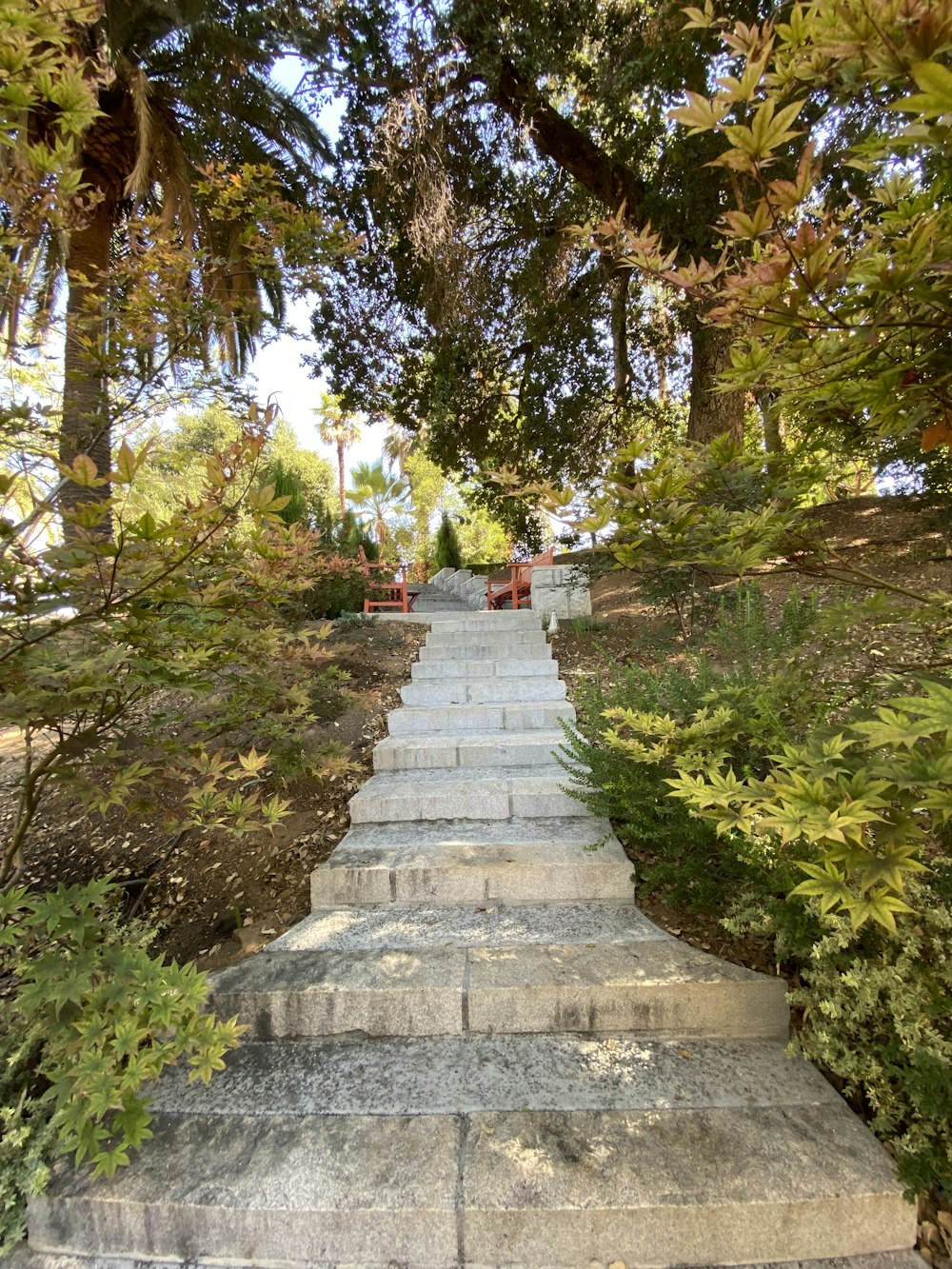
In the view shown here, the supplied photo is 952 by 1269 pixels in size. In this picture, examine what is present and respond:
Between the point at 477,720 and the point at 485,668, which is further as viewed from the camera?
the point at 485,668

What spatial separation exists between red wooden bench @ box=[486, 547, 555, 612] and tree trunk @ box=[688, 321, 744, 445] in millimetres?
2596

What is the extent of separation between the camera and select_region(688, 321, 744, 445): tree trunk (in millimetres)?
6102

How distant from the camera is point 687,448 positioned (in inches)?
66.4

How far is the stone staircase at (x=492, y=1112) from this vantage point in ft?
4.50

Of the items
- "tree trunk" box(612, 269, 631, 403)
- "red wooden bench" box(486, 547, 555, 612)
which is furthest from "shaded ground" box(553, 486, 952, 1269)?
"tree trunk" box(612, 269, 631, 403)

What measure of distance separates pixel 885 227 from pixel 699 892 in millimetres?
2118

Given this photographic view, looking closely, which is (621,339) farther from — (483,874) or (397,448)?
(397,448)

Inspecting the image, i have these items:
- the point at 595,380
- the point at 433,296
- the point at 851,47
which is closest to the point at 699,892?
the point at 851,47

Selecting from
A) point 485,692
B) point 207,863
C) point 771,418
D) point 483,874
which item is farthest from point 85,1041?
point 485,692

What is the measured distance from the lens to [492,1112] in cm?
160

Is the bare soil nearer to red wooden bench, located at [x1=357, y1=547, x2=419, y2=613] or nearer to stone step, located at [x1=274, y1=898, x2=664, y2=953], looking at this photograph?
stone step, located at [x1=274, y1=898, x2=664, y2=953]

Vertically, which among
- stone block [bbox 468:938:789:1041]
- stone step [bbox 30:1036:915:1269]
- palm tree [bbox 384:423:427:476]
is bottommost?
stone step [bbox 30:1036:915:1269]

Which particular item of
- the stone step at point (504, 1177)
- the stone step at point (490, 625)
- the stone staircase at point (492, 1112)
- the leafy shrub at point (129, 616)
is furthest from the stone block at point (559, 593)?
the stone step at point (504, 1177)

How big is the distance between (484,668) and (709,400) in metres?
4.32
